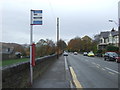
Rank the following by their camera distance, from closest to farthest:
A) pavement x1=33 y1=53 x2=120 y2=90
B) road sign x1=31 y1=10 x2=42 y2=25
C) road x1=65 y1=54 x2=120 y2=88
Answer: road sign x1=31 y1=10 x2=42 y2=25 < pavement x1=33 y1=53 x2=120 y2=90 < road x1=65 y1=54 x2=120 y2=88

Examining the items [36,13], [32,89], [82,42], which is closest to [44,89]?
[32,89]

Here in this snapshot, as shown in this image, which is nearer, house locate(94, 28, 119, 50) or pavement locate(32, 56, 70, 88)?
pavement locate(32, 56, 70, 88)

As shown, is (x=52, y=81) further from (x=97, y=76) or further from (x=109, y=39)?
(x=109, y=39)

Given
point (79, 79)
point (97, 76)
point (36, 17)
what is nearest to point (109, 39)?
point (97, 76)

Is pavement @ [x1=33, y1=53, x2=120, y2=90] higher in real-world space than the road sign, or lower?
lower

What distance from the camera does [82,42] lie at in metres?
135

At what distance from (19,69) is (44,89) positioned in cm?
132

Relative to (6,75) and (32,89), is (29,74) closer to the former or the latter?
(32,89)

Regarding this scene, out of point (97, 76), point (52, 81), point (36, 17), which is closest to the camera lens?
point (36, 17)

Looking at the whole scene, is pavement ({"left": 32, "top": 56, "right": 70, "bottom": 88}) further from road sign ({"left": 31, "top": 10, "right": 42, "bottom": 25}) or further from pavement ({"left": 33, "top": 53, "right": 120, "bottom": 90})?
road sign ({"left": 31, "top": 10, "right": 42, "bottom": 25})

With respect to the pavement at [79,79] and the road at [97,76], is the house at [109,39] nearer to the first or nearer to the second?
the road at [97,76]

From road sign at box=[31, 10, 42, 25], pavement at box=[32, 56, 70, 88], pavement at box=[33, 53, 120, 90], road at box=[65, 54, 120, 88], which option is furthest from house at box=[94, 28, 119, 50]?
road sign at box=[31, 10, 42, 25]

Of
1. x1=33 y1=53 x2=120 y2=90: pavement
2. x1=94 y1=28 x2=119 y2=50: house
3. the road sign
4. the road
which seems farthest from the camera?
x1=94 y1=28 x2=119 y2=50: house

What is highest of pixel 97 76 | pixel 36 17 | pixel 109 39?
pixel 109 39
